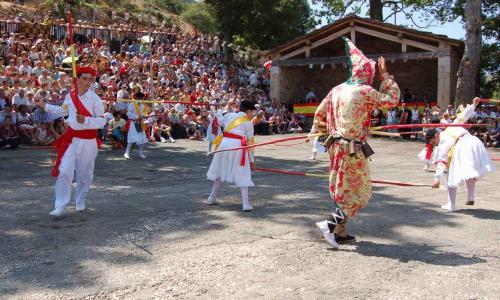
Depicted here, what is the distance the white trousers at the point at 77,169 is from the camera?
7.13 metres

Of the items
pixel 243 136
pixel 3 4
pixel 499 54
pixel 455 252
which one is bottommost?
pixel 455 252

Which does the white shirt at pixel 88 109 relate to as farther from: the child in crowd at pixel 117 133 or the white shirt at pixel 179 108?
the white shirt at pixel 179 108

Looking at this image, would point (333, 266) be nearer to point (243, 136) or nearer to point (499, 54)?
point (243, 136)

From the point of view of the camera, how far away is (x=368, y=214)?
25.3ft

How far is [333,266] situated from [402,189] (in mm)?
5145

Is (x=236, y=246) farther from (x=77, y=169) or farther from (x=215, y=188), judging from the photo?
(x=77, y=169)

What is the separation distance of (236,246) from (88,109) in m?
2.99

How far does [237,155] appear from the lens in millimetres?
7871

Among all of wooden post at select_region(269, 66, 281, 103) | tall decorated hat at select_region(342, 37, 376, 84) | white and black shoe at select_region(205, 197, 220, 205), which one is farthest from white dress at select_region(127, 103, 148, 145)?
wooden post at select_region(269, 66, 281, 103)

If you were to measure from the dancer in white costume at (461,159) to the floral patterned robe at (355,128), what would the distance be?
2.25 meters

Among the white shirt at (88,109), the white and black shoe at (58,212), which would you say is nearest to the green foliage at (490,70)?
the white shirt at (88,109)

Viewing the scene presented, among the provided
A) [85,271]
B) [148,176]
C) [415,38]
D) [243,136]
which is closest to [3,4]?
[415,38]

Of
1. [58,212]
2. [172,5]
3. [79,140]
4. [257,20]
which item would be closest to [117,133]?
[79,140]

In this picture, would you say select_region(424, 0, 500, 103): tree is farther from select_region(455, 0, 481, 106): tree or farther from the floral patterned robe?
the floral patterned robe
